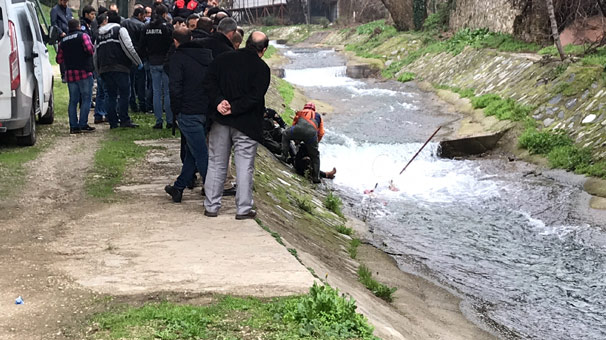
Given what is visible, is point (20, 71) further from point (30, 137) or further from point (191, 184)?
point (191, 184)

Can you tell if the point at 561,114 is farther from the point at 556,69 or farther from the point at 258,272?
the point at 258,272

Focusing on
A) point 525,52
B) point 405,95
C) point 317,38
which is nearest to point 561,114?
point 525,52

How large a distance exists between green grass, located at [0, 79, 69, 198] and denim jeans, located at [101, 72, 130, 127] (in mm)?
926

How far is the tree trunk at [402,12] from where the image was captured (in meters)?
38.4

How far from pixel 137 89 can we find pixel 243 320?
11245 millimetres

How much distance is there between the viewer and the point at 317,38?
57.2 m

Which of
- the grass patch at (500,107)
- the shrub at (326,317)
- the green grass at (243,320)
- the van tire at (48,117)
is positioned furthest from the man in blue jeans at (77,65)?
the grass patch at (500,107)

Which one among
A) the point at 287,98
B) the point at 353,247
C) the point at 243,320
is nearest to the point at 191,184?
the point at 353,247

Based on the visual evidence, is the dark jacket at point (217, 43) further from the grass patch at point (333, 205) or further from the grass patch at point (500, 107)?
the grass patch at point (500, 107)

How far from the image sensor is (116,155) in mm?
11570

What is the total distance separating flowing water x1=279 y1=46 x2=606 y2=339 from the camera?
28.6 feet

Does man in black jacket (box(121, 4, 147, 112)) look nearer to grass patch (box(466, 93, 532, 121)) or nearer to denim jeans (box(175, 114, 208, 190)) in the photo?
denim jeans (box(175, 114, 208, 190))

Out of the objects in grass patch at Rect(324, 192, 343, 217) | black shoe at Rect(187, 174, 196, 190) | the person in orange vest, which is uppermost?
black shoe at Rect(187, 174, 196, 190)

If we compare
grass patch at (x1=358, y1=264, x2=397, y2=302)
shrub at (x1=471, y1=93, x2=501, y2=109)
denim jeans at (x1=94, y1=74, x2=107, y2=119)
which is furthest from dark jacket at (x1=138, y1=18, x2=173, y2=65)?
shrub at (x1=471, y1=93, x2=501, y2=109)
